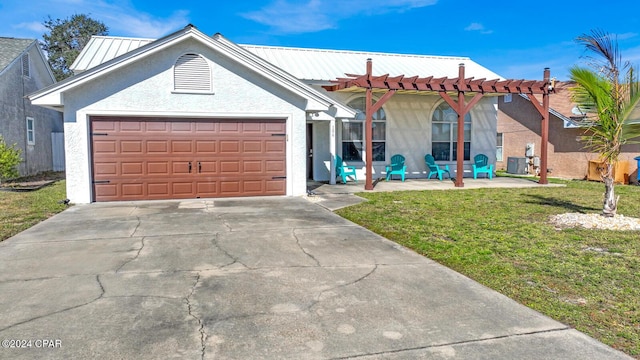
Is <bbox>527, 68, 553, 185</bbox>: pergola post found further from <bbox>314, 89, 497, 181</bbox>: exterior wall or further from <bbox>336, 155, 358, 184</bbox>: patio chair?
<bbox>336, 155, 358, 184</bbox>: patio chair

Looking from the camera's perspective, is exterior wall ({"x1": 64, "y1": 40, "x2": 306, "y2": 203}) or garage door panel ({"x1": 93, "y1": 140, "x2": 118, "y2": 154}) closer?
exterior wall ({"x1": 64, "y1": 40, "x2": 306, "y2": 203})

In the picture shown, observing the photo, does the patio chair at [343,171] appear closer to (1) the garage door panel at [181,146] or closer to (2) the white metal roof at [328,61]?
(2) the white metal roof at [328,61]

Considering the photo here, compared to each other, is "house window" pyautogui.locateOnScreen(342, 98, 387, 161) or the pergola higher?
the pergola

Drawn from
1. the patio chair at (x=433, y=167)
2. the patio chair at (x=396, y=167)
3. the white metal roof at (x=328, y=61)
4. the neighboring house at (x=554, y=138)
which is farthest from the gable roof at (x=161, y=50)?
the neighboring house at (x=554, y=138)

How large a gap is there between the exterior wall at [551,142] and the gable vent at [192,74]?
14.0 meters

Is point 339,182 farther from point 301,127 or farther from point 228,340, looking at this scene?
point 228,340

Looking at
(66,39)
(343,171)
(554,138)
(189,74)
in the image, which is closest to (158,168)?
(189,74)

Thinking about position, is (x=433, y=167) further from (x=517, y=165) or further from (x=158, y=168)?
(x=158, y=168)

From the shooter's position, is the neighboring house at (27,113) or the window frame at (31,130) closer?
the neighboring house at (27,113)

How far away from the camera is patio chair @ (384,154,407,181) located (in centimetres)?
1681

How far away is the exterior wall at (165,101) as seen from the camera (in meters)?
11.0

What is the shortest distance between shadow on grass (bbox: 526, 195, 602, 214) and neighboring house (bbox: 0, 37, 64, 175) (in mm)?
19407

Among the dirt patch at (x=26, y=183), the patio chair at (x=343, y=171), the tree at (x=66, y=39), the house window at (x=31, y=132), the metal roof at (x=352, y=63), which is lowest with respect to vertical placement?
the dirt patch at (x=26, y=183)

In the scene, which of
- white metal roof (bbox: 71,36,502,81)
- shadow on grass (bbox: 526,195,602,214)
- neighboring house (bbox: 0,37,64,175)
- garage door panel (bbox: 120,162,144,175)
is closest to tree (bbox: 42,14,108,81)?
neighboring house (bbox: 0,37,64,175)
